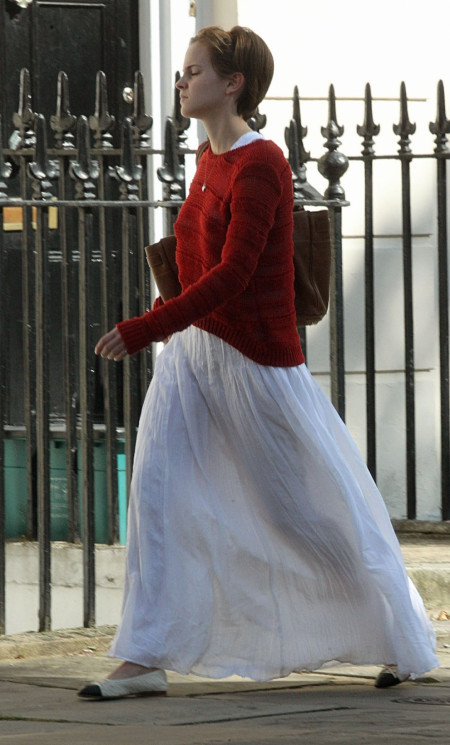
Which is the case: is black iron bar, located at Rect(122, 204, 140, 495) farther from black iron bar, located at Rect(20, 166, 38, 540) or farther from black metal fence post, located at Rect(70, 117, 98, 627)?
black iron bar, located at Rect(20, 166, 38, 540)

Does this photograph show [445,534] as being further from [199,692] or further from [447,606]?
[199,692]

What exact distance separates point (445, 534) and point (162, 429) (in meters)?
2.94

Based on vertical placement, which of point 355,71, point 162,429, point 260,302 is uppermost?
point 355,71

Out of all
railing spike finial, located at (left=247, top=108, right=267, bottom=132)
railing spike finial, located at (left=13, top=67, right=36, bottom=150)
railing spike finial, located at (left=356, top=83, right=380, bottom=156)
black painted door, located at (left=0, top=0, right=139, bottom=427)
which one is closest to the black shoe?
railing spike finial, located at (left=247, top=108, right=267, bottom=132)

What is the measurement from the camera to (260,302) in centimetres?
377

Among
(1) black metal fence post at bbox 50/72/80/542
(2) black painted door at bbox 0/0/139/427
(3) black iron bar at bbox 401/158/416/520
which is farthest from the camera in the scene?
(2) black painted door at bbox 0/0/139/427

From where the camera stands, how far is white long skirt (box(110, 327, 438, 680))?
3.73m

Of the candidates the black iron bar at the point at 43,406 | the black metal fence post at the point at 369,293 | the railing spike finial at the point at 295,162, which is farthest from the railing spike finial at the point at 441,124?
the black iron bar at the point at 43,406

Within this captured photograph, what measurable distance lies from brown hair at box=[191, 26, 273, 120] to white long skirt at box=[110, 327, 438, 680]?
65 cm

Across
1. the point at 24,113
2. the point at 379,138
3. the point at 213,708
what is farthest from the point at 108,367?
the point at 379,138

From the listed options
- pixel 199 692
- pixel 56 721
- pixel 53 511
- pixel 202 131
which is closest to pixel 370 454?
pixel 53 511

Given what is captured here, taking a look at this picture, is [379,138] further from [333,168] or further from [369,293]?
[333,168]

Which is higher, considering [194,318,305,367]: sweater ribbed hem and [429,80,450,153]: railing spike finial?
[429,80,450,153]: railing spike finial

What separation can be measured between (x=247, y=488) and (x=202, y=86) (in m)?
1.02
